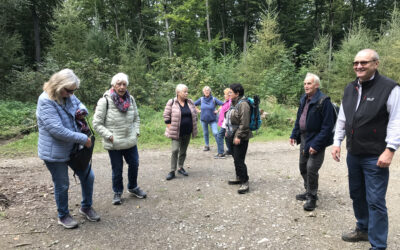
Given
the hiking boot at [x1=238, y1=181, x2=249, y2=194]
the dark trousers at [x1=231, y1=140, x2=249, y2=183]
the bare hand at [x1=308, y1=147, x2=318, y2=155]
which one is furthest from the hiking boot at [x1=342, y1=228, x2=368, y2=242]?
the dark trousers at [x1=231, y1=140, x2=249, y2=183]

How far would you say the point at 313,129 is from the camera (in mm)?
3893

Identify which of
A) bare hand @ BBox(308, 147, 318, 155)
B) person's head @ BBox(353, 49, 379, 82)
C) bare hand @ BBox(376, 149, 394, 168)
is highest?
person's head @ BBox(353, 49, 379, 82)

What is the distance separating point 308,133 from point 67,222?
3.81m

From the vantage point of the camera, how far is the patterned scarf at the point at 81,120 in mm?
3449

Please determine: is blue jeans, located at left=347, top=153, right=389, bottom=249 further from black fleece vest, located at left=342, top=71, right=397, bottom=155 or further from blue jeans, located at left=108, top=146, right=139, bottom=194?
blue jeans, located at left=108, top=146, right=139, bottom=194

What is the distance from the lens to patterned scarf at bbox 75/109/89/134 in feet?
11.3

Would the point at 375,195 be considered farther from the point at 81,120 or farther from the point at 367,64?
the point at 81,120

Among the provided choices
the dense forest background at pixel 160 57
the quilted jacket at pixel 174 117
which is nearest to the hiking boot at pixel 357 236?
the quilted jacket at pixel 174 117

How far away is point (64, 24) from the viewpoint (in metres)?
17.9

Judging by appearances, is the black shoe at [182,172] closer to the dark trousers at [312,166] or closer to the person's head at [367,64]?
the dark trousers at [312,166]

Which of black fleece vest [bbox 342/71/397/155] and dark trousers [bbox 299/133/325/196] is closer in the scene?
black fleece vest [bbox 342/71/397/155]

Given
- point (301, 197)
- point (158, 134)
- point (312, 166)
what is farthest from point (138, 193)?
point (158, 134)

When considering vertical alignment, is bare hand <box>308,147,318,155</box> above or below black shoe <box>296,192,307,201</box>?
above

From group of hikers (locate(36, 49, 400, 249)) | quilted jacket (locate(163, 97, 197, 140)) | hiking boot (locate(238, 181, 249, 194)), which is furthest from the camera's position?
quilted jacket (locate(163, 97, 197, 140))
